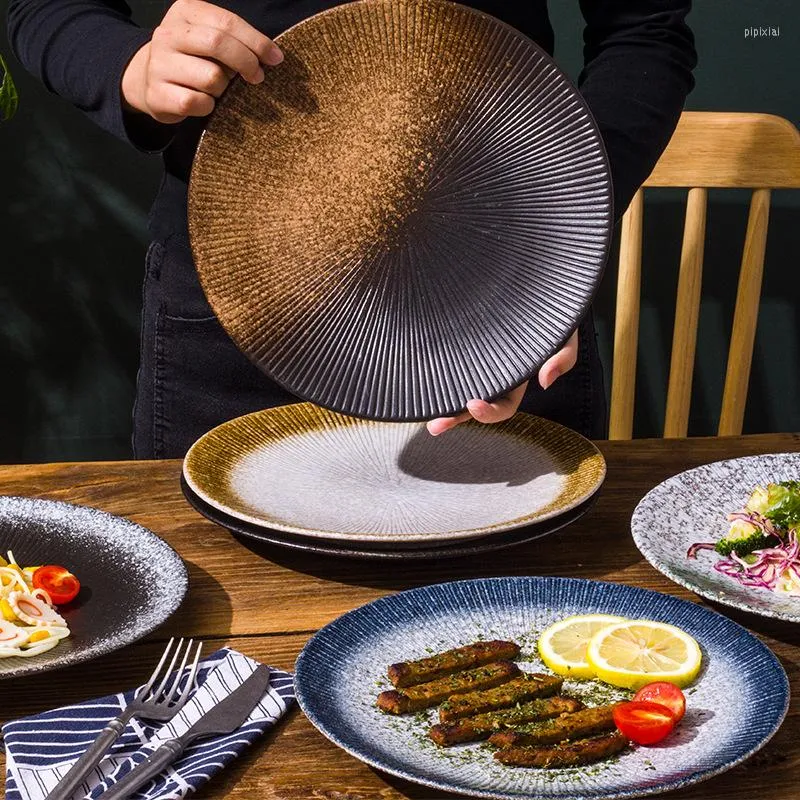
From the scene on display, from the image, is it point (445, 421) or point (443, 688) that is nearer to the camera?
point (443, 688)

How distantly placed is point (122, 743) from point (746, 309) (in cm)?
130

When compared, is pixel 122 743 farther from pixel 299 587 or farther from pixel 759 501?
pixel 759 501

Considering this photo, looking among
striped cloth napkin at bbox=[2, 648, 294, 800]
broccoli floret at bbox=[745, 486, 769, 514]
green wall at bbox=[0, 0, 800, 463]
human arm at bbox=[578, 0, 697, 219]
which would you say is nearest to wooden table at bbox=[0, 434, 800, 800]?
striped cloth napkin at bbox=[2, 648, 294, 800]

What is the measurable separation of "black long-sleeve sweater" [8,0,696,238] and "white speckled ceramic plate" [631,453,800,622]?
33 centimetres

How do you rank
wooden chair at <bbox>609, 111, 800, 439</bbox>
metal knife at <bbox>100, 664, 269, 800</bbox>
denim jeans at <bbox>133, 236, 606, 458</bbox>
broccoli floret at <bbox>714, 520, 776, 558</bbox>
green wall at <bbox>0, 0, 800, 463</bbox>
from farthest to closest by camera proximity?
green wall at <bbox>0, 0, 800, 463</bbox>, wooden chair at <bbox>609, 111, 800, 439</bbox>, denim jeans at <bbox>133, 236, 606, 458</bbox>, broccoli floret at <bbox>714, 520, 776, 558</bbox>, metal knife at <bbox>100, 664, 269, 800</bbox>

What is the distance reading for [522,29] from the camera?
1433mm

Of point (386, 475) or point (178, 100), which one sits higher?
point (178, 100)

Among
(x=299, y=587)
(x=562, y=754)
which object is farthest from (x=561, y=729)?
(x=299, y=587)

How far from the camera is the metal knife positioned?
69cm

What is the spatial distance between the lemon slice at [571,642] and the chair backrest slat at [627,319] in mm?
891

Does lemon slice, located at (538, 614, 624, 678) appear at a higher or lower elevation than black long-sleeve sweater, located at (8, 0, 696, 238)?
lower

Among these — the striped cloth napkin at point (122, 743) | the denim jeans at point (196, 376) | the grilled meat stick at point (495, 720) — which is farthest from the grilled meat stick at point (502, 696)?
the denim jeans at point (196, 376)

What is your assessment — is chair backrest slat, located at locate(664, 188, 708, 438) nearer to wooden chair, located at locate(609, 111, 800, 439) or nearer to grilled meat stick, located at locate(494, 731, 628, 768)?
wooden chair, located at locate(609, 111, 800, 439)

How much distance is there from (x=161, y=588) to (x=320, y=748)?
0.24m
